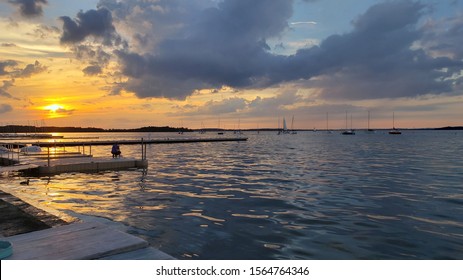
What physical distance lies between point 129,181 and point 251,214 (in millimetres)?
12564

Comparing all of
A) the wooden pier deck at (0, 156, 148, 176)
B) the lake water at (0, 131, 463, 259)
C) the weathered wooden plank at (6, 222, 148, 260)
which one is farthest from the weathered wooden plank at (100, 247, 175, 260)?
the wooden pier deck at (0, 156, 148, 176)

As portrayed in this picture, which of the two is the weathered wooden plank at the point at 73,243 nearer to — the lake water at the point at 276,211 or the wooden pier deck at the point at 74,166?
the lake water at the point at 276,211

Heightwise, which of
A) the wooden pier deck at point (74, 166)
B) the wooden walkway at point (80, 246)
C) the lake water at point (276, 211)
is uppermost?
the wooden walkway at point (80, 246)

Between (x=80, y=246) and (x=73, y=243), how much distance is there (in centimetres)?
31

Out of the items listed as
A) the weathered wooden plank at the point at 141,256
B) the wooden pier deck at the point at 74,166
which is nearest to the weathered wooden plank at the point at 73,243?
the weathered wooden plank at the point at 141,256

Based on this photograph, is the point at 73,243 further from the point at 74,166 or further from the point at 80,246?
the point at 74,166

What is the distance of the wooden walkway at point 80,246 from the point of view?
678cm

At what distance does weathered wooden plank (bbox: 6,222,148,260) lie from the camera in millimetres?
6781

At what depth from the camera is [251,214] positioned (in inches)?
578

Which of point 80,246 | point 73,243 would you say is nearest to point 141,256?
point 80,246

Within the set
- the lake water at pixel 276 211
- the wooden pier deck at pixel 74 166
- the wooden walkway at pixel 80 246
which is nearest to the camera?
the wooden walkway at pixel 80 246

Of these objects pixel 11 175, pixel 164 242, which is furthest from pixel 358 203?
pixel 11 175
